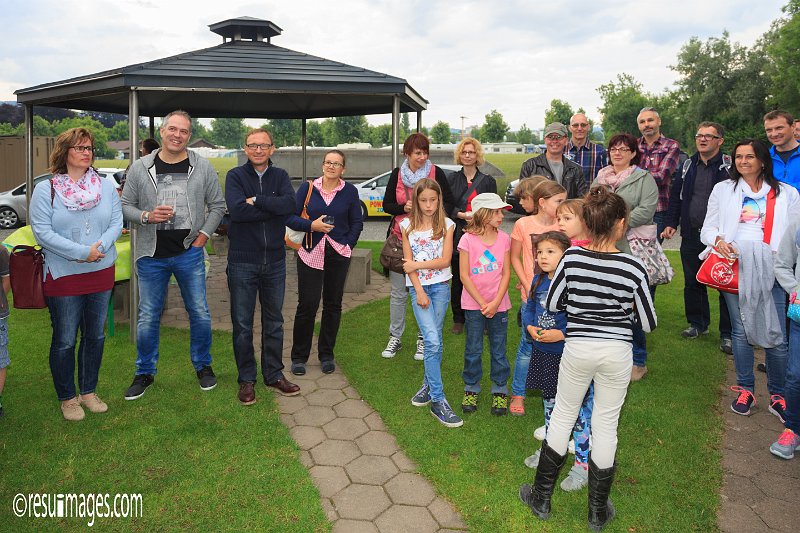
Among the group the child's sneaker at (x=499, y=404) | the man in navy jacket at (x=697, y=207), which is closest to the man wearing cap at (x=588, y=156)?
the man in navy jacket at (x=697, y=207)

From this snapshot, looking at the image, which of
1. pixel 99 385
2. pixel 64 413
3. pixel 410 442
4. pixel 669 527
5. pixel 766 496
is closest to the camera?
pixel 669 527

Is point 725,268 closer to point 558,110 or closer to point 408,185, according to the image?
point 408,185

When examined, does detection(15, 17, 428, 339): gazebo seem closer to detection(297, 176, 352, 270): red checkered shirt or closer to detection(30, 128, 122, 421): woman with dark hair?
detection(30, 128, 122, 421): woman with dark hair

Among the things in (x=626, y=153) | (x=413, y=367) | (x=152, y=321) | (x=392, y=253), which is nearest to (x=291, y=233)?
(x=392, y=253)

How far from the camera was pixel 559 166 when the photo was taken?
18.6 ft

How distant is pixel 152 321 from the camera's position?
4.76 metres

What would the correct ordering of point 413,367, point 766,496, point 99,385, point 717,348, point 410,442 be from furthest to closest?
point 717,348, point 413,367, point 99,385, point 410,442, point 766,496

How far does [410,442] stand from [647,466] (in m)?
1.55

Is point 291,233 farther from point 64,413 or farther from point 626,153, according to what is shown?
point 626,153

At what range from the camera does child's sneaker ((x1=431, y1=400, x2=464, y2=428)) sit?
4340 mm

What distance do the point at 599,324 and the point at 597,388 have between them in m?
0.35

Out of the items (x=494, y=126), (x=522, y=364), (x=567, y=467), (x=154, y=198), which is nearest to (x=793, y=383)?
(x=567, y=467)

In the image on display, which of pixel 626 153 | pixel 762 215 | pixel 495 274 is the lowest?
pixel 495 274

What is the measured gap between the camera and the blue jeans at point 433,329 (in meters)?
4.38
